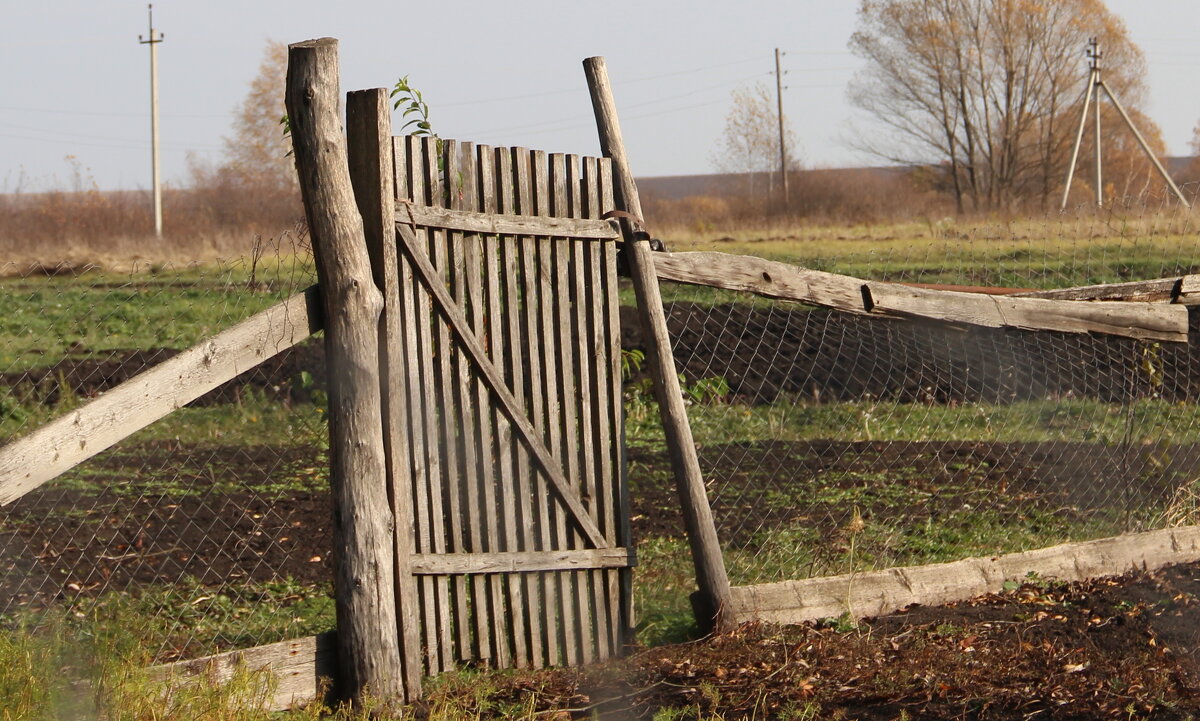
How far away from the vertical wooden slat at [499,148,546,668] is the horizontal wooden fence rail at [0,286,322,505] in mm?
754

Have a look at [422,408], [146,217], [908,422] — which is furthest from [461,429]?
[146,217]

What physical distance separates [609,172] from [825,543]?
7.85ft

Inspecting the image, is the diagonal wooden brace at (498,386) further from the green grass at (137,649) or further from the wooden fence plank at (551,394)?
the green grass at (137,649)

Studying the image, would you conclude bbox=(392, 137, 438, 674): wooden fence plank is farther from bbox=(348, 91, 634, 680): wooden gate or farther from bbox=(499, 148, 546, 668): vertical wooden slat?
bbox=(499, 148, 546, 668): vertical wooden slat

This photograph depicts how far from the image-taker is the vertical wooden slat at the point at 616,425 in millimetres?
4559

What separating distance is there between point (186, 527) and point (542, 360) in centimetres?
274

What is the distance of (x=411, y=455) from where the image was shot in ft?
13.2

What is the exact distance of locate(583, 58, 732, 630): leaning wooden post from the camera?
181 inches

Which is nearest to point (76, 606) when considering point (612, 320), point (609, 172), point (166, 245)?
point (612, 320)

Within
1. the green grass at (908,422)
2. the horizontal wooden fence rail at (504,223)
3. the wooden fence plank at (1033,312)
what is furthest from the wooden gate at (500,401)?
the green grass at (908,422)

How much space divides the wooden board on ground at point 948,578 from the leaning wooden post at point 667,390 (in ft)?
0.42

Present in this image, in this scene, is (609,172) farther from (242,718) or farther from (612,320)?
(242,718)

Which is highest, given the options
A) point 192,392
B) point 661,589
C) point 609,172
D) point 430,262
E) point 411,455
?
point 609,172

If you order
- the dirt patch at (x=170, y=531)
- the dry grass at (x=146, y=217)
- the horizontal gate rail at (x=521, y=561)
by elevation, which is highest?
the dry grass at (x=146, y=217)
